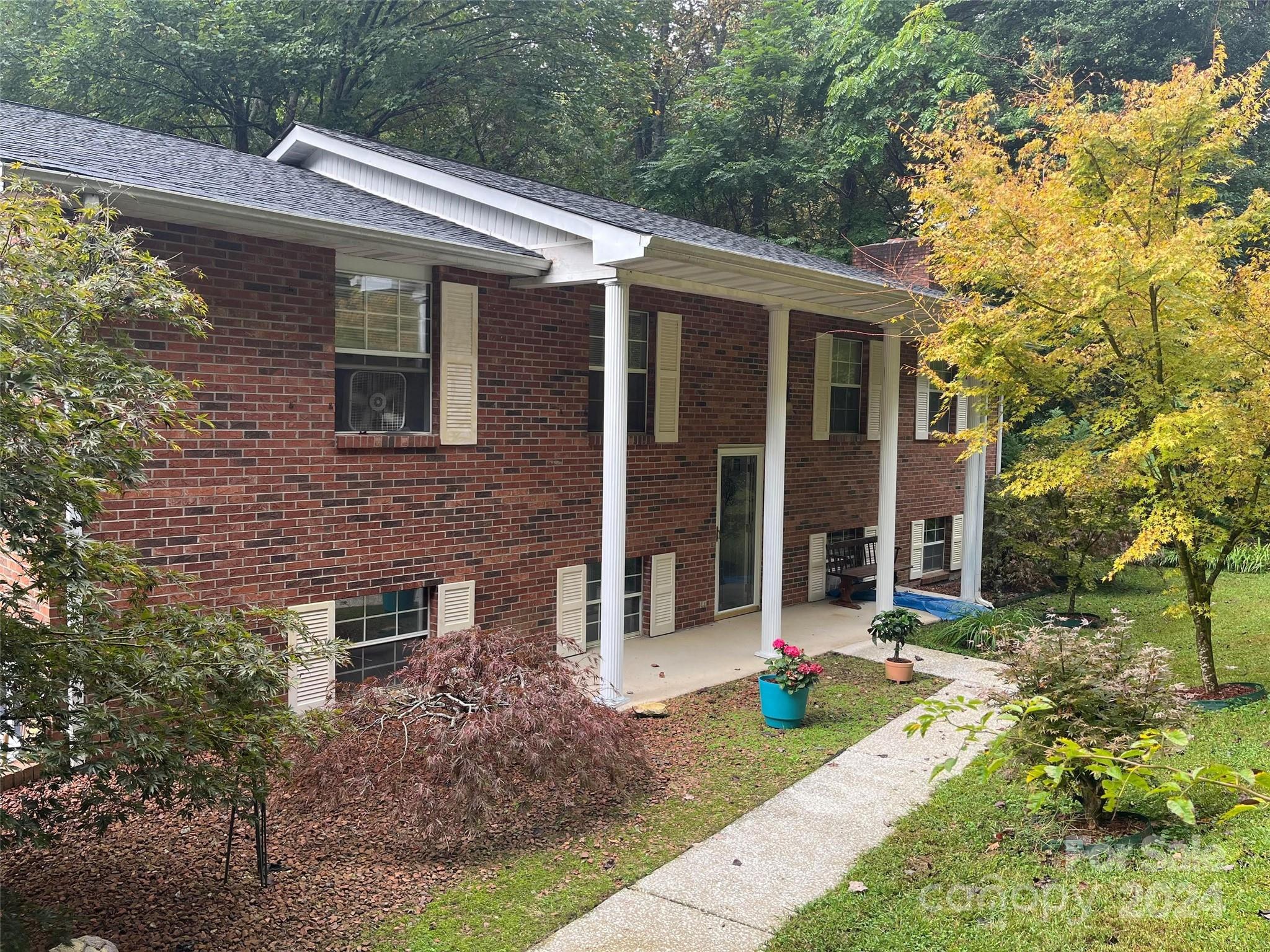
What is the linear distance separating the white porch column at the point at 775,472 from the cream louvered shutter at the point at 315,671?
4.33 meters

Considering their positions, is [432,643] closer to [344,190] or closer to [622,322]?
[622,322]

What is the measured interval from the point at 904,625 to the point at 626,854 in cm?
480

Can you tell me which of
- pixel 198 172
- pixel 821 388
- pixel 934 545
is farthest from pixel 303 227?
pixel 934 545

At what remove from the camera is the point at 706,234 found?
1064 cm

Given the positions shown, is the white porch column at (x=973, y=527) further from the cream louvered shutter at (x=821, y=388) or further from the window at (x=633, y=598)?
the window at (x=633, y=598)

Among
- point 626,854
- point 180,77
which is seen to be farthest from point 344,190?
point 180,77

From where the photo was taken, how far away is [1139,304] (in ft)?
23.8

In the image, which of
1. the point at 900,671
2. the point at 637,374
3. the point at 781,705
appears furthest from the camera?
the point at 637,374

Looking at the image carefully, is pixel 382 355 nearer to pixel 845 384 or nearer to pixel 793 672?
pixel 793 672

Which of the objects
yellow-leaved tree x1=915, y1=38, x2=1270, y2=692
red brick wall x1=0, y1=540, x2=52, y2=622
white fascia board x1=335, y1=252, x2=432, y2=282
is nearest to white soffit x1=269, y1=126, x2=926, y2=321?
white fascia board x1=335, y1=252, x2=432, y2=282

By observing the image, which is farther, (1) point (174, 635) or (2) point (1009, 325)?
(2) point (1009, 325)

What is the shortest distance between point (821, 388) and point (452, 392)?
5.86 metres

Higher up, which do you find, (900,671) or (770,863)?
(900,671)

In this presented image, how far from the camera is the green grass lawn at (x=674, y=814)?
447 cm
